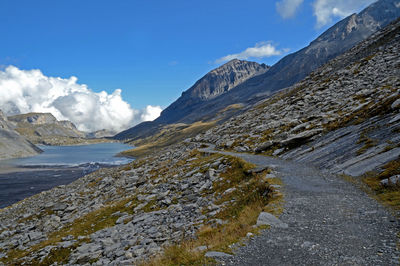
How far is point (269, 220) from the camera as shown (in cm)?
1145

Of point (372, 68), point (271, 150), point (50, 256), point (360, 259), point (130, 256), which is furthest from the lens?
point (372, 68)

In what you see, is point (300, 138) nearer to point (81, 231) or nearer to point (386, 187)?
point (386, 187)

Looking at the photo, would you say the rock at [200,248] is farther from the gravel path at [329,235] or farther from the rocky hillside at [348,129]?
the rocky hillside at [348,129]

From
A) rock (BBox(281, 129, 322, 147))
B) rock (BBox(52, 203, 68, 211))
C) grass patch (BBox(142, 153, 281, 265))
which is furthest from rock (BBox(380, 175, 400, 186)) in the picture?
rock (BBox(52, 203, 68, 211))

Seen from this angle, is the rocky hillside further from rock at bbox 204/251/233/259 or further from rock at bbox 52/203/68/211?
rock at bbox 52/203/68/211

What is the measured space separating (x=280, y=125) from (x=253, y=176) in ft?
77.2

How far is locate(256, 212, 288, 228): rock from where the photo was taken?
36.1ft

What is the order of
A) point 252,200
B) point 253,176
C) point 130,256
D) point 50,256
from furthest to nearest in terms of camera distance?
point 253,176
point 50,256
point 252,200
point 130,256

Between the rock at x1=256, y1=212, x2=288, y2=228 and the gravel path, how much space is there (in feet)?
1.21

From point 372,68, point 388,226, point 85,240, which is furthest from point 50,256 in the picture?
point 372,68

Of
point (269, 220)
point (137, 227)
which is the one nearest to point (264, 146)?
point (137, 227)

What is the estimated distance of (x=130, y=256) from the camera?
12719 mm

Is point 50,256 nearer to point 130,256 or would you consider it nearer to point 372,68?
point 130,256

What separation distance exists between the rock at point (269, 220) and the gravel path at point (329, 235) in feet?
1.21
